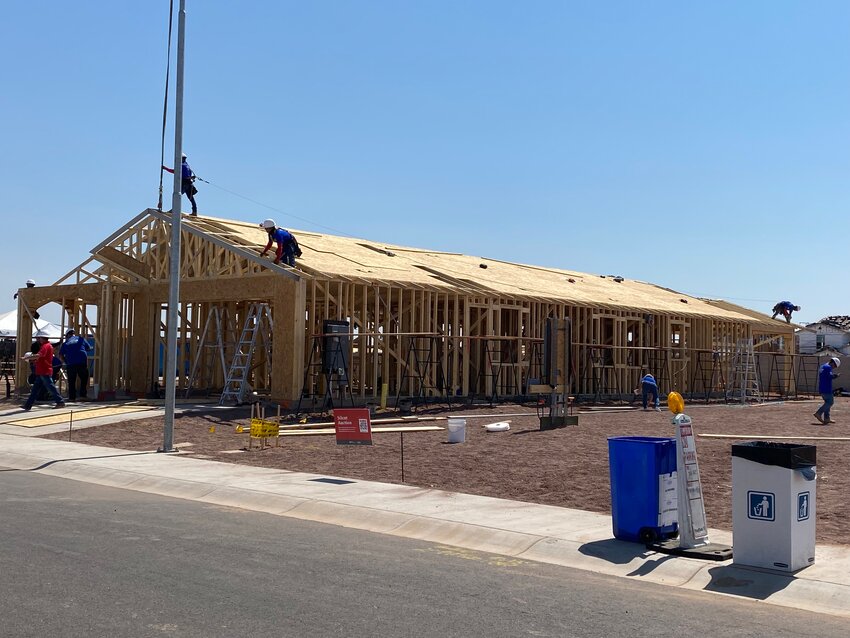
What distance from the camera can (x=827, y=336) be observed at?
60.5 metres

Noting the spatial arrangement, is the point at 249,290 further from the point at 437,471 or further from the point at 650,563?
the point at 650,563

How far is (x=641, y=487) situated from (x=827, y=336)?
56.8 m

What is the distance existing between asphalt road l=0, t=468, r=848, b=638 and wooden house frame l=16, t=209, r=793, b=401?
1451cm

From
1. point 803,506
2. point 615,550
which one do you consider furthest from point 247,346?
point 803,506

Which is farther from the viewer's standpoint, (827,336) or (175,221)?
(827,336)

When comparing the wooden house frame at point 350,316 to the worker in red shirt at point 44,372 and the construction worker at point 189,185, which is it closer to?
the construction worker at point 189,185

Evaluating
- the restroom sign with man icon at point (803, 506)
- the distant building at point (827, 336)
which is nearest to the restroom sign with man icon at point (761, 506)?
the restroom sign with man icon at point (803, 506)

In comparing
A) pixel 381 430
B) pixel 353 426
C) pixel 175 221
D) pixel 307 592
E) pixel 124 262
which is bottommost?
pixel 307 592

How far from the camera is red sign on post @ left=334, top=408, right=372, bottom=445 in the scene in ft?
51.0

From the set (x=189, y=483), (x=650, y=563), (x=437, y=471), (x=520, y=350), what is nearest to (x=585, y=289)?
(x=520, y=350)

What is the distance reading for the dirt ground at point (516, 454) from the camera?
11820 mm

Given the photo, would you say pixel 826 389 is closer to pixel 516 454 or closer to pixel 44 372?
pixel 516 454

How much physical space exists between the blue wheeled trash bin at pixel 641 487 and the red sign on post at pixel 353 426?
704 centimetres

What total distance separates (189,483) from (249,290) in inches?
499
